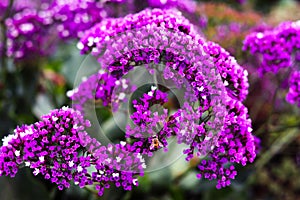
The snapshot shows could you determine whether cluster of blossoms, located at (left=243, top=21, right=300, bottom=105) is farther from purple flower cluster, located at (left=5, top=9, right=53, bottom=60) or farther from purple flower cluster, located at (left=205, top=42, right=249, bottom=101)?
purple flower cluster, located at (left=5, top=9, right=53, bottom=60)

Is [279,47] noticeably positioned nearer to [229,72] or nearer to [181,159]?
[229,72]

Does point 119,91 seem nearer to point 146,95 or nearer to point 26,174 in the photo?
point 146,95

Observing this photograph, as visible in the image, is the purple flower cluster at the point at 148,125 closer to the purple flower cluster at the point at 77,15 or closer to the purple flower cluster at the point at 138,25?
the purple flower cluster at the point at 138,25

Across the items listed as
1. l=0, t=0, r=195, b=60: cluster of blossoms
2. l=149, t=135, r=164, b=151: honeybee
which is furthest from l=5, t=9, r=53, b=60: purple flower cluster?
l=149, t=135, r=164, b=151: honeybee

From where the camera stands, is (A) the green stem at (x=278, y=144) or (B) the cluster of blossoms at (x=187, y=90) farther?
(A) the green stem at (x=278, y=144)

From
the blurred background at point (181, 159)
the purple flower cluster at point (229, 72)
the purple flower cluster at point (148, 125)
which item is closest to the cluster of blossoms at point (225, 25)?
the blurred background at point (181, 159)

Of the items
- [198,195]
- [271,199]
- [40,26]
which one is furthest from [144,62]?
[271,199]
